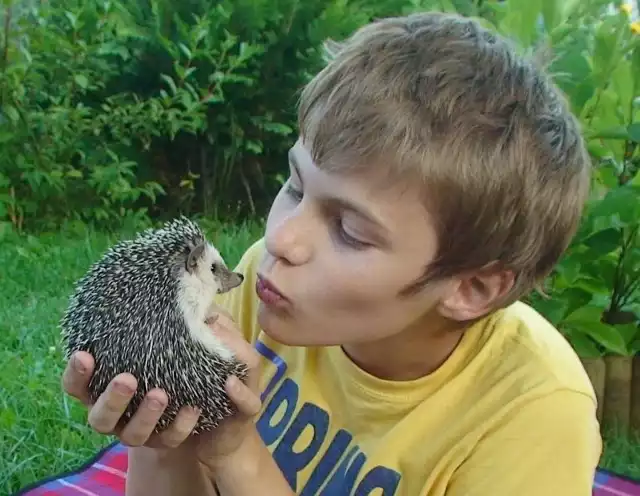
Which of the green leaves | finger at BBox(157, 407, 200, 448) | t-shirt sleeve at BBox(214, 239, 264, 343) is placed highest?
finger at BBox(157, 407, 200, 448)

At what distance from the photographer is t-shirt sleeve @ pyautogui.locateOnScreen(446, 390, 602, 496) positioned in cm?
126

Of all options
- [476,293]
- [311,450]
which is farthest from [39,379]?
[476,293]

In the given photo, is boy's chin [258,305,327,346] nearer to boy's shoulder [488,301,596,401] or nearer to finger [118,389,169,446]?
finger [118,389,169,446]

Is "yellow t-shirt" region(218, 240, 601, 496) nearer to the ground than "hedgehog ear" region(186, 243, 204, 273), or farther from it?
nearer to the ground

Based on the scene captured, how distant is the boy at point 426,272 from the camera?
4.08 ft

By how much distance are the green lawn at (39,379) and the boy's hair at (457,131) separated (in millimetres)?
1385

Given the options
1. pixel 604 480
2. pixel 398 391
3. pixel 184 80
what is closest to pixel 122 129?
pixel 184 80

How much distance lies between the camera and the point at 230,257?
11.5ft

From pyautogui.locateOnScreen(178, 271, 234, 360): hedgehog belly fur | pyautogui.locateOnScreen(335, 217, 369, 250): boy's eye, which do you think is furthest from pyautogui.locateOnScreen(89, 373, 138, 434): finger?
pyautogui.locateOnScreen(335, 217, 369, 250): boy's eye

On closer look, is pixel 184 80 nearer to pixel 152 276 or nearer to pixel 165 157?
pixel 165 157

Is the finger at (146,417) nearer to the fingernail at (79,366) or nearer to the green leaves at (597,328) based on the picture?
the fingernail at (79,366)

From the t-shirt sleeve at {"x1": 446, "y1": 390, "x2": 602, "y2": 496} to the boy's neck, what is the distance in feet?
0.59

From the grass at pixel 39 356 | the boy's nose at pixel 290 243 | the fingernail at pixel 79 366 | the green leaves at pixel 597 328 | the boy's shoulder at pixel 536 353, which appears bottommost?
the grass at pixel 39 356

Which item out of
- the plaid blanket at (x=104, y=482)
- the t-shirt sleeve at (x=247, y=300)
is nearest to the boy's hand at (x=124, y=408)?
the t-shirt sleeve at (x=247, y=300)
